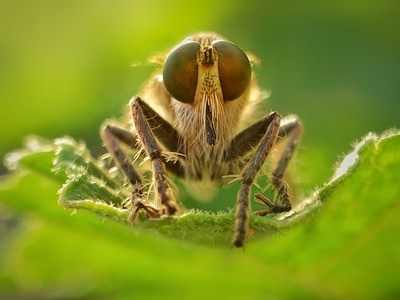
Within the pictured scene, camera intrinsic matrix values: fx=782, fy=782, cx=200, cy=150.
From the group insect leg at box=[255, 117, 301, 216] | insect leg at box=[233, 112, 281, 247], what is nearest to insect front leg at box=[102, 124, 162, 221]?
insect leg at box=[233, 112, 281, 247]

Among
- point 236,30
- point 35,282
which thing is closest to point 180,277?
point 35,282

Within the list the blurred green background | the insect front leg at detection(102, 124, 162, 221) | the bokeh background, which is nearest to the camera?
the insect front leg at detection(102, 124, 162, 221)

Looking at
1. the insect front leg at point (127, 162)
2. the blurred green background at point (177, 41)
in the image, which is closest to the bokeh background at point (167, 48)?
the blurred green background at point (177, 41)

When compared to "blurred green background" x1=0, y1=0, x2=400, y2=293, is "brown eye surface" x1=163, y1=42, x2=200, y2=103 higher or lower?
lower

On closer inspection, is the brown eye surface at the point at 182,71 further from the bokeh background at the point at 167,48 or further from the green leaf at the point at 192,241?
the bokeh background at the point at 167,48

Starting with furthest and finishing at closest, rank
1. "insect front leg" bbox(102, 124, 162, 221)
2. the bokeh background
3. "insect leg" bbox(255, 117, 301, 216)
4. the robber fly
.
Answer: the bokeh background → the robber fly → "insect leg" bbox(255, 117, 301, 216) → "insect front leg" bbox(102, 124, 162, 221)

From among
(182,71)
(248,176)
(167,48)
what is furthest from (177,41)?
(248,176)

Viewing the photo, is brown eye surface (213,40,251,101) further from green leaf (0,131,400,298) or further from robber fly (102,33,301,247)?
green leaf (0,131,400,298)

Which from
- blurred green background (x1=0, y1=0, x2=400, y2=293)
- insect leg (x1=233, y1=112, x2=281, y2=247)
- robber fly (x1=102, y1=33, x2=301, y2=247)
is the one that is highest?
blurred green background (x1=0, y1=0, x2=400, y2=293)
